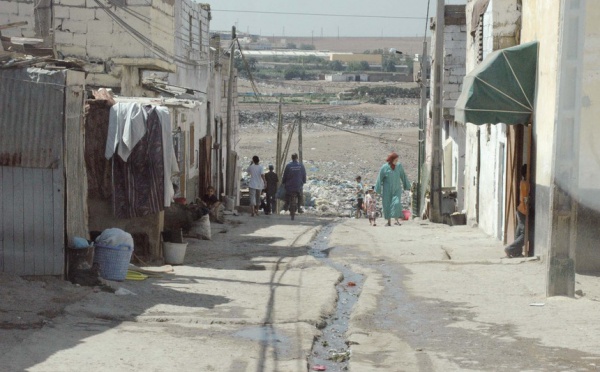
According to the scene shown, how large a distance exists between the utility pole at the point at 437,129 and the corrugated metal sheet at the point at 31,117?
1546 centimetres

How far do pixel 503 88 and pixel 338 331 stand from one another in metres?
6.17

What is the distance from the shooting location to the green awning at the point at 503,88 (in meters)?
14.9

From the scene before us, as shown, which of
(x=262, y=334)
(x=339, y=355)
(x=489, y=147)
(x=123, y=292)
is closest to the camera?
(x=339, y=355)

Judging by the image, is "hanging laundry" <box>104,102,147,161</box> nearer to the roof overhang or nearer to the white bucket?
the white bucket

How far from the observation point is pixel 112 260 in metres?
11.8

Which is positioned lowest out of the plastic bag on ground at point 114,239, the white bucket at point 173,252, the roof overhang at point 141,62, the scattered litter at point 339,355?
the scattered litter at point 339,355

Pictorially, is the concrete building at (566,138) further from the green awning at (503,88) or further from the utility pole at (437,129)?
the utility pole at (437,129)

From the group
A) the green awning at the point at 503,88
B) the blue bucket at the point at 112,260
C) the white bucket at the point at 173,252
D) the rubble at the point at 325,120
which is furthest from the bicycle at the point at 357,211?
the rubble at the point at 325,120

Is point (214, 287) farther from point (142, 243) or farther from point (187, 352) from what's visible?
point (187, 352)

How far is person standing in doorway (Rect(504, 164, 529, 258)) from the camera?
1504cm

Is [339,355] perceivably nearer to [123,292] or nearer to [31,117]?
[123,292]

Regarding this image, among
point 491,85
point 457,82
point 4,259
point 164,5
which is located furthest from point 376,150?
point 4,259

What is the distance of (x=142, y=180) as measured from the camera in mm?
13602

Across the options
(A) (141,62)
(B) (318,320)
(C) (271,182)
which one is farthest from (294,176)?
(B) (318,320)
